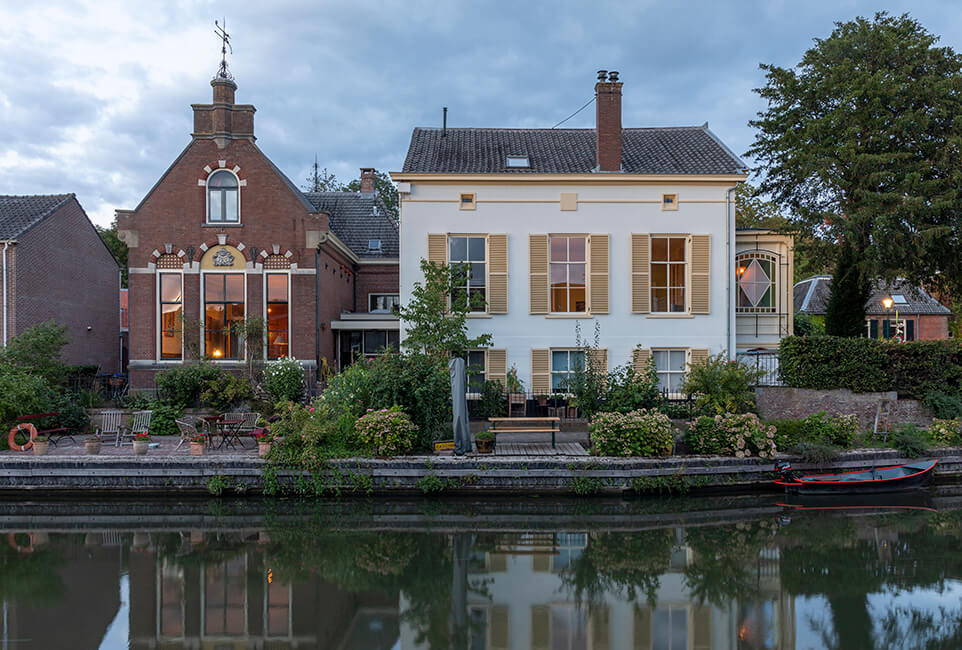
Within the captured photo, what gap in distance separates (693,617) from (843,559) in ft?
12.1

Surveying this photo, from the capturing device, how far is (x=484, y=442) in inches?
503

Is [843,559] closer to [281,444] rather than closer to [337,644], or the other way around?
[337,644]

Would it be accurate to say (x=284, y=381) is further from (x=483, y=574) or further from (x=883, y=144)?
(x=883, y=144)

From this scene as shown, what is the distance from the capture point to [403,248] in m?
17.0

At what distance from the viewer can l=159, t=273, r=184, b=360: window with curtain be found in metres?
18.3

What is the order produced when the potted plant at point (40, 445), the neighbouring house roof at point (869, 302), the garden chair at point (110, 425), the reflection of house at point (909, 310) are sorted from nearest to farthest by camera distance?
the potted plant at point (40, 445) → the garden chair at point (110, 425) → the neighbouring house roof at point (869, 302) → the reflection of house at point (909, 310)

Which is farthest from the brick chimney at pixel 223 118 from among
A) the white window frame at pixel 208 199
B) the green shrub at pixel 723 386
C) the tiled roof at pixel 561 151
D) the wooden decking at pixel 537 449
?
the green shrub at pixel 723 386

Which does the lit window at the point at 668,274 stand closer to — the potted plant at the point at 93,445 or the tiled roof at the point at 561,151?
the tiled roof at the point at 561,151

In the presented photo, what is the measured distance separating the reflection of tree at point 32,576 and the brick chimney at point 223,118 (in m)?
12.9

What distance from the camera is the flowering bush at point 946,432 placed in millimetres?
14102

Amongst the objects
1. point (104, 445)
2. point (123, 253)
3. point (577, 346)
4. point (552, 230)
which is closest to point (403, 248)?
point (552, 230)

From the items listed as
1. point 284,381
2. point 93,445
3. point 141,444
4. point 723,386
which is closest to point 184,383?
point 284,381

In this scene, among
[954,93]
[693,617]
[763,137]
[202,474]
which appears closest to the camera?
[693,617]

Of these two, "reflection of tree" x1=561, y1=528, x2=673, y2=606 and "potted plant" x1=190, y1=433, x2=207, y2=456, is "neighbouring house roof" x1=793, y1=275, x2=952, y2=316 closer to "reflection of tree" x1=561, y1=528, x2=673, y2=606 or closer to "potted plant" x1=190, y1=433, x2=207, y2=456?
"reflection of tree" x1=561, y1=528, x2=673, y2=606
